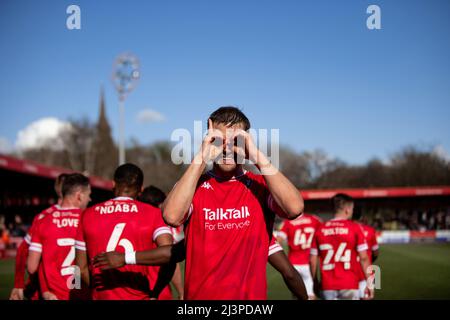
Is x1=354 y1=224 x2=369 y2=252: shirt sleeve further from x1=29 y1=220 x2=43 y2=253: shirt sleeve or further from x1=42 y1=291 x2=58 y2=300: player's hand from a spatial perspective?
x1=29 y1=220 x2=43 y2=253: shirt sleeve

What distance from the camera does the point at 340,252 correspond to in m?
8.05

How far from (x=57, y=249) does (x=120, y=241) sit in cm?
214

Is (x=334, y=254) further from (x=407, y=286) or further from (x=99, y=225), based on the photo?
(x=407, y=286)

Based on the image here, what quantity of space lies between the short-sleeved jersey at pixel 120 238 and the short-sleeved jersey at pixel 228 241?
1.20 m

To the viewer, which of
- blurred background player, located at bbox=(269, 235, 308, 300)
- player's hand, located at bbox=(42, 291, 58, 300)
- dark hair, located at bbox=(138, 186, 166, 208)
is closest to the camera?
blurred background player, located at bbox=(269, 235, 308, 300)

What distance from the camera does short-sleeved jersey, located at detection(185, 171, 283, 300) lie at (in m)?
3.22

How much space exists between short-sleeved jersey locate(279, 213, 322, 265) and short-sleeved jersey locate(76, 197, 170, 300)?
270 inches

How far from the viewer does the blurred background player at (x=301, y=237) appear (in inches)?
432

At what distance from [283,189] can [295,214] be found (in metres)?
0.20

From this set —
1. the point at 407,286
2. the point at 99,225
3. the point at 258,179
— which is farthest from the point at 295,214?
the point at 407,286


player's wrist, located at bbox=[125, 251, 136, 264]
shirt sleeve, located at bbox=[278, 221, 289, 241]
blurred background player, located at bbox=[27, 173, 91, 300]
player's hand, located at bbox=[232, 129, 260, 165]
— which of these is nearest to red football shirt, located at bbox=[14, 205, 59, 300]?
blurred background player, located at bbox=[27, 173, 91, 300]

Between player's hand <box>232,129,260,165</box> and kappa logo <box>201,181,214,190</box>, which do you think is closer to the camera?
player's hand <box>232,129,260,165</box>

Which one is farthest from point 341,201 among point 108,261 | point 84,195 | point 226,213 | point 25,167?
point 25,167
